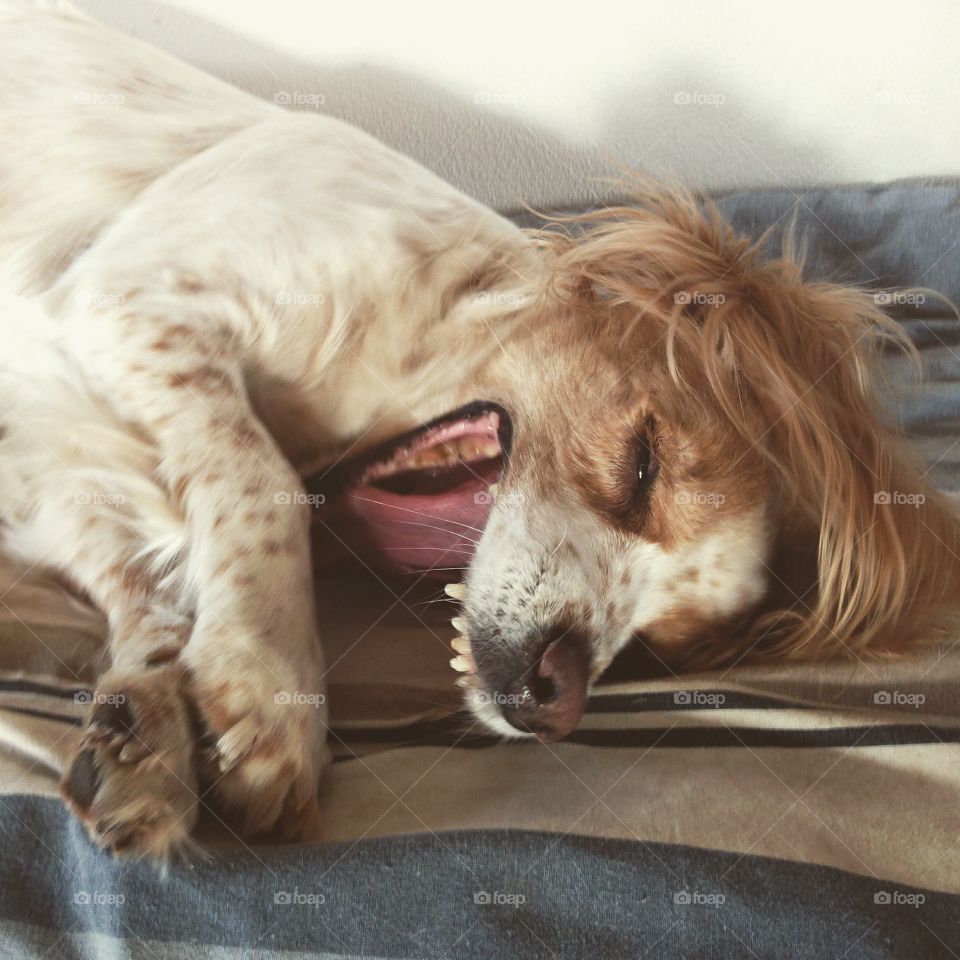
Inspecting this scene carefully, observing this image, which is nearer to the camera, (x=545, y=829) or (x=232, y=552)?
(x=545, y=829)

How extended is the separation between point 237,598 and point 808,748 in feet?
2.79

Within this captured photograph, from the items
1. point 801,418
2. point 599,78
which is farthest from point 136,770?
point 599,78

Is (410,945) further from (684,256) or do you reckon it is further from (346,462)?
(684,256)

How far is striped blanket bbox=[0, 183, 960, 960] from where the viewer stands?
939 millimetres

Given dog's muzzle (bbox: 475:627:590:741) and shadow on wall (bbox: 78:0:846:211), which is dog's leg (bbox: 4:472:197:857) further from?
shadow on wall (bbox: 78:0:846:211)

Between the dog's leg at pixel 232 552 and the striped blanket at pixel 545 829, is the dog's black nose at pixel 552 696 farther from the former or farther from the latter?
the dog's leg at pixel 232 552

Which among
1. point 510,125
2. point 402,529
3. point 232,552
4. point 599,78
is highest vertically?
point 599,78

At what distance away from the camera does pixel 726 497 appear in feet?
4.60

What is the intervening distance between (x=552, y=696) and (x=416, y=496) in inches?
20.1

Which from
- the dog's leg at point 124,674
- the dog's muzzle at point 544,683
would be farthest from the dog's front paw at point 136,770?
the dog's muzzle at point 544,683

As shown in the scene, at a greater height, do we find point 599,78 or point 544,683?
point 599,78

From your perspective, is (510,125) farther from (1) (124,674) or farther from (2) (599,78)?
(1) (124,674)

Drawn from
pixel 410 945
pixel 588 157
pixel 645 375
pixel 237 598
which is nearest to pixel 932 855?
pixel 410 945

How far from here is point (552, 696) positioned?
4.08 ft
